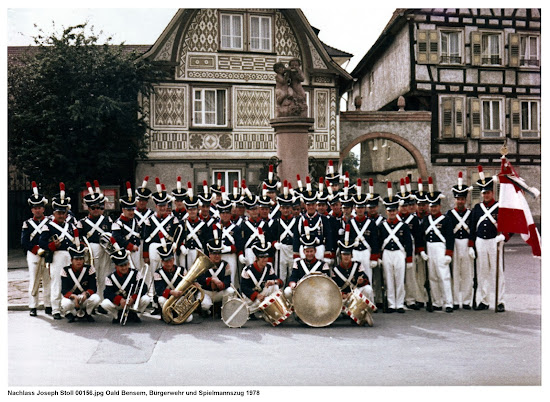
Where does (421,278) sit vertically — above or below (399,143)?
below

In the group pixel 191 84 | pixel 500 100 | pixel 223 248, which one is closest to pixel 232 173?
pixel 191 84

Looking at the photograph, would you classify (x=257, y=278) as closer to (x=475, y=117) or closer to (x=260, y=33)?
(x=260, y=33)

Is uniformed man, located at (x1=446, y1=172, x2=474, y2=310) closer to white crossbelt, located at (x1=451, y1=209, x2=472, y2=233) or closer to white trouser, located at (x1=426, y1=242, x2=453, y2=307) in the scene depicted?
white crossbelt, located at (x1=451, y1=209, x2=472, y2=233)

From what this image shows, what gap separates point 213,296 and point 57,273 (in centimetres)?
276

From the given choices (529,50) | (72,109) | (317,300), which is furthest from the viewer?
(529,50)

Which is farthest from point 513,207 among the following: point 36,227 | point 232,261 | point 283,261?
point 36,227

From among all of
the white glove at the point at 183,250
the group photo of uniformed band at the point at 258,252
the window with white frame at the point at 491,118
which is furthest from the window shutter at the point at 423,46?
the white glove at the point at 183,250

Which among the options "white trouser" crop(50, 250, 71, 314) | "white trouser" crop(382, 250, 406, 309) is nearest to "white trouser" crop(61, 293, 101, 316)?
"white trouser" crop(50, 250, 71, 314)

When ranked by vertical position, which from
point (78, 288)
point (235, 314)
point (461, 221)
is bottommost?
point (235, 314)

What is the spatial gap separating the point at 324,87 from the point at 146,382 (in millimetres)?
19425

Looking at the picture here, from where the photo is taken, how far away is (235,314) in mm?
9633

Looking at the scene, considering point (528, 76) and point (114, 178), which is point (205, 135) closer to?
point (114, 178)

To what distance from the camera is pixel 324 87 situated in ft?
82.4

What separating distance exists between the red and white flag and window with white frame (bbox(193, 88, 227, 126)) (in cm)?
1569
